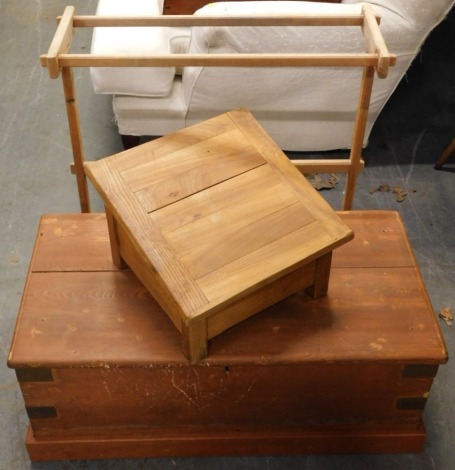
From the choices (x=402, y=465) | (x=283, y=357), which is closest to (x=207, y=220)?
(x=283, y=357)

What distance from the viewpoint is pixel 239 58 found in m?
1.65

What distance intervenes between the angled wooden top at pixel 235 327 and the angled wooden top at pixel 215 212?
22cm

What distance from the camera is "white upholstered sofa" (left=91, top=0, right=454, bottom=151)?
2.18 meters

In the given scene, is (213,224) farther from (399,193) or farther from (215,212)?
(399,193)

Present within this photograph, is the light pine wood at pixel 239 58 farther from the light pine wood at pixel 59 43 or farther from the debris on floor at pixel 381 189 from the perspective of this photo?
the debris on floor at pixel 381 189

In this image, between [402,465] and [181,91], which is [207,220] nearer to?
[402,465]

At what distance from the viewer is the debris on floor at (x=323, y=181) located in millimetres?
2576

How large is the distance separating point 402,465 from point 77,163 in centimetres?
128

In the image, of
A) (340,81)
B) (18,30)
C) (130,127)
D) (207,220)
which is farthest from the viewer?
(18,30)

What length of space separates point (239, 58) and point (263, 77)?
722 mm

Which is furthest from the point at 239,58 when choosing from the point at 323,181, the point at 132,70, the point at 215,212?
the point at 323,181

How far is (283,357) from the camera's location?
4.92 ft

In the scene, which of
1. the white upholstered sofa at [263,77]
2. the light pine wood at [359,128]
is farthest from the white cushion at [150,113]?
the light pine wood at [359,128]

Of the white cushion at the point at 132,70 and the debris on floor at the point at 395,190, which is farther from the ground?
the white cushion at the point at 132,70
